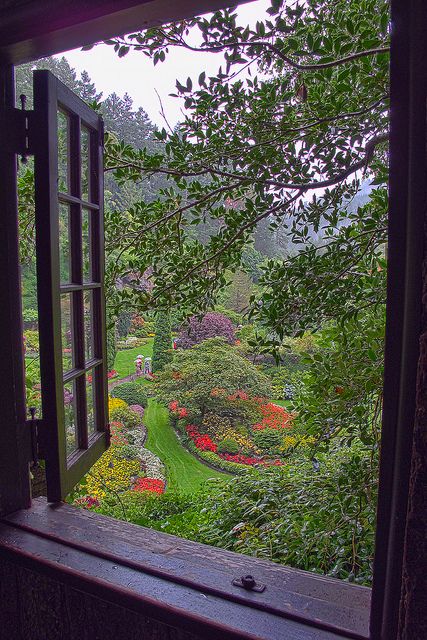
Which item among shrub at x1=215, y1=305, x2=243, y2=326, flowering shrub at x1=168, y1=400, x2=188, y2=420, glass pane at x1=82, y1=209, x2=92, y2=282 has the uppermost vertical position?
glass pane at x1=82, y1=209, x2=92, y2=282

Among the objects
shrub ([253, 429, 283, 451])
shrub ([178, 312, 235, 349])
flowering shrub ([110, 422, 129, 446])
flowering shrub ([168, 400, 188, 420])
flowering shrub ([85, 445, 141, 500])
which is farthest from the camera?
shrub ([178, 312, 235, 349])

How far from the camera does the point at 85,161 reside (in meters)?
→ 1.29

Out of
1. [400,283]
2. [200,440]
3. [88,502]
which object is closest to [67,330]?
[400,283]

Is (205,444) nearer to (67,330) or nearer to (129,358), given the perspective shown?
(129,358)

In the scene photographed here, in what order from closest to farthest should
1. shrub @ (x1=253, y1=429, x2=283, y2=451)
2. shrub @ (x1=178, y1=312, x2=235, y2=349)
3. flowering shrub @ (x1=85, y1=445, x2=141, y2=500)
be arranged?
flowering shrub @ (x1=85, y1=445, x2=141, y2=500) → shrub @ (x1=253, y1=429, x2=283, y2=451) → shrub @ (x1=178, y1=312, x2=235, y2=349)

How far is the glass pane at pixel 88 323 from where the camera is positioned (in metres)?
1.26

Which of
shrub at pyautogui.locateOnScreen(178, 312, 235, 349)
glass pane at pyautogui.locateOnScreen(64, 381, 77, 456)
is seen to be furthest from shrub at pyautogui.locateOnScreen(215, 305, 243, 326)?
glass pane at pyautogui.locateOnScreen(64, 381, 77, 456)

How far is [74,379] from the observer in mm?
1145

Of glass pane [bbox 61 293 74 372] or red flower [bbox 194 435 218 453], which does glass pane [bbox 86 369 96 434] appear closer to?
glass pane [bbox 61 293 74 372]

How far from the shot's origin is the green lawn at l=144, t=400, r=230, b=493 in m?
4.16

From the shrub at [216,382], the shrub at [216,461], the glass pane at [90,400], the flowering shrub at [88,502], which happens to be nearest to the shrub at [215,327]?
the shrub at [216,382]

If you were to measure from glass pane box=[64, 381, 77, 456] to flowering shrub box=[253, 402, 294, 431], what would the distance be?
3.17 meters

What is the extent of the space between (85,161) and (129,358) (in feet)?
14.1

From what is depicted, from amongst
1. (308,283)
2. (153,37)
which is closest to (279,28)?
(153,37)
